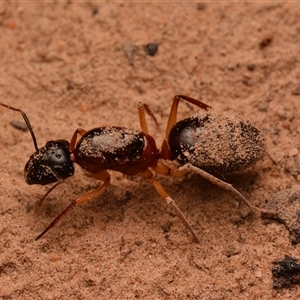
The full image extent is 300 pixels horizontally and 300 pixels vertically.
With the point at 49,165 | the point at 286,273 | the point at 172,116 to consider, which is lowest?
the point at 286,273

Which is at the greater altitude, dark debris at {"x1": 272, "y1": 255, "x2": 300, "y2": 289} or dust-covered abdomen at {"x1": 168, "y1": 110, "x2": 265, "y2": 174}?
dust-covered abdomen at {"x1": 168, "y1": 110, "x2": 265, "y2": 174}

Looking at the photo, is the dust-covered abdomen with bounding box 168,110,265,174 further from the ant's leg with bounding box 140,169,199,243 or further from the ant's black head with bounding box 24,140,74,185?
the ant's black head with bounding box 24,140,74,185

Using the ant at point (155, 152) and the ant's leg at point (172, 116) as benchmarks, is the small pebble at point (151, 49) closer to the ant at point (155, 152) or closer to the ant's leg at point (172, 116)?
the ant's leg at point (172, 116)

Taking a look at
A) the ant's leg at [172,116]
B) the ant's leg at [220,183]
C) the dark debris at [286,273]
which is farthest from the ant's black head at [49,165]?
the dark debris at [286,273]

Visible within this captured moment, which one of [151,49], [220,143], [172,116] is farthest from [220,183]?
[151,49]

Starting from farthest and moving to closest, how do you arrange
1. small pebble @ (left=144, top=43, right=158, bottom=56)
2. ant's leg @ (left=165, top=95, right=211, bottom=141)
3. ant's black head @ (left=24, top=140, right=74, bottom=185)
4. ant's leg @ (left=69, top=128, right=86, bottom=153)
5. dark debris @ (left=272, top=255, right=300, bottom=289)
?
1. small pebble @ (left=144, top=43, right=158, bottom=56)
2. ant's leg @ (left=165, top=95, right=211, bottom=141)
3. ant's leg @ (left=69, top=128, right=86, bottom=153)
4. ant's black head @ (left=24, top=140, right=74, bottom=185)
5. dark debris @ (left=272, top=255, right=300, bottom=289)

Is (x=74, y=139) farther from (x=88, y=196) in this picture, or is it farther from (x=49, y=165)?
(x=88, y=196)

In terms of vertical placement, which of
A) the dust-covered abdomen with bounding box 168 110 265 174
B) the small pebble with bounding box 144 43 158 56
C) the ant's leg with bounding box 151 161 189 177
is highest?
the small pebble with bounding box 144 43 158 56

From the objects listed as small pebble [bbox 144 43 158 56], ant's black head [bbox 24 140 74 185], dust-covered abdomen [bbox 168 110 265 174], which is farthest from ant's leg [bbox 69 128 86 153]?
small pebble [bbox 144 43 158 56]
